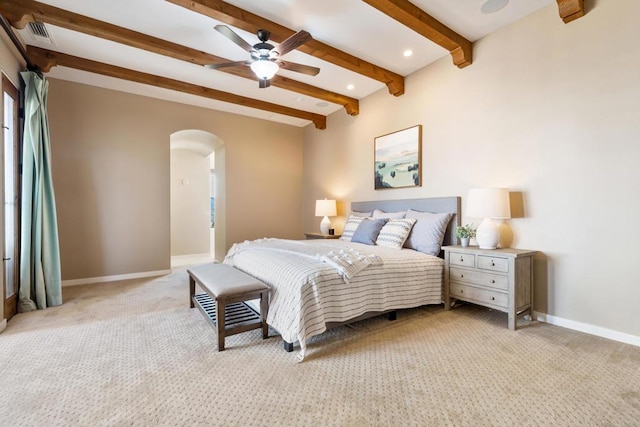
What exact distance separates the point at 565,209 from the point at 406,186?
1853 millimetres

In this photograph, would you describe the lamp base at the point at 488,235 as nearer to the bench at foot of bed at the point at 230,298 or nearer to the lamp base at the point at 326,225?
the bench at foot of bed at the point at 230,298

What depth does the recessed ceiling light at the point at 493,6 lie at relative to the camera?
2.76m

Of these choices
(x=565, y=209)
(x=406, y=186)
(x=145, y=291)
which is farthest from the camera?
(x=406, y=186)

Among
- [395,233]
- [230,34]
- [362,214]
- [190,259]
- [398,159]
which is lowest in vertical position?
[190,259]

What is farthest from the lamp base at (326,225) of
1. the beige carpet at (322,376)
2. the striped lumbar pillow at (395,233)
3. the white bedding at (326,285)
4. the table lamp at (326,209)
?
the beige carpet at (322,376)

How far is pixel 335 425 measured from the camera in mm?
1495

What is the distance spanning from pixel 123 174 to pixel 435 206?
4.62m

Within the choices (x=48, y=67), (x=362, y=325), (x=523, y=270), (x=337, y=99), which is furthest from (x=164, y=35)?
(x=523, y=270)

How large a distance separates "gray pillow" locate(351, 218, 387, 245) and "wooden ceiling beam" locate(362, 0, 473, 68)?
2.09 metres

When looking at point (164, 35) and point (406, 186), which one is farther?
point (406, 186)

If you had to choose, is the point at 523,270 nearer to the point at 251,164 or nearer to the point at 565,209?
the point at 565,209

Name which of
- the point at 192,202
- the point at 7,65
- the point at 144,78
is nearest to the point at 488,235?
the point at 144,78

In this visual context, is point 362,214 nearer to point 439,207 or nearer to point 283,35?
point 439,207

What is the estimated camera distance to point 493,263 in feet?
9.16
